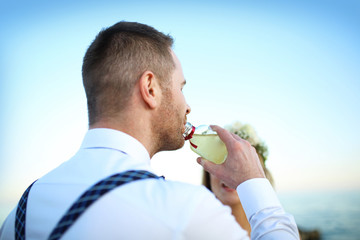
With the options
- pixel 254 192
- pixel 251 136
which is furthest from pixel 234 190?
pixel 254 192

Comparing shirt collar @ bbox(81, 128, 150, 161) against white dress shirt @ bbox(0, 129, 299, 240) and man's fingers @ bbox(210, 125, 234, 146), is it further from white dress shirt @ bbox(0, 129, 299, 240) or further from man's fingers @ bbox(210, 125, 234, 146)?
man's fingers @ bbox(210, 125, 234, 146)

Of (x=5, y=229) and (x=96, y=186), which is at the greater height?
(x=96, y=186)

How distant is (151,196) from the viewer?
1.17 metres

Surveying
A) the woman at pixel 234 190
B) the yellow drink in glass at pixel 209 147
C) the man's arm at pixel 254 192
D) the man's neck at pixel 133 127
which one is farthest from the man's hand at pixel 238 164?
the woman at pixel 234 190

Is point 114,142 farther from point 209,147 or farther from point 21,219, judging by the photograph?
point 209,147

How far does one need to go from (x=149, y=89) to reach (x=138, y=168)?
51 cm

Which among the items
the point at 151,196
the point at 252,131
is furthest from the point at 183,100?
the point at 252,131

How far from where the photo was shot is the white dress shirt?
1.14 meters

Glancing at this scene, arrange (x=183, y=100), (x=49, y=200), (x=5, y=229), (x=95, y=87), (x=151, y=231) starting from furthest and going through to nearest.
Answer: (x=183, y=100)
(x=95, y=87)
(x=5, y=229)
(x=49, y=200)
(x=151, y=231)

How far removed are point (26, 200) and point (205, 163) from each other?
4.17 ft

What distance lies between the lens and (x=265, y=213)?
165 centimetres

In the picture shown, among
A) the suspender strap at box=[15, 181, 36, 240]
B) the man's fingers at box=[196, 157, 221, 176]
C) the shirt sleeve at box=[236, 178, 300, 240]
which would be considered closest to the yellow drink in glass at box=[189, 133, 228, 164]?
the man's fingers at box=[196, 157, 221, 176]

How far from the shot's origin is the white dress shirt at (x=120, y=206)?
1137 millimetres

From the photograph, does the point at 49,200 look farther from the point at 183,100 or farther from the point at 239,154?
the point at 239,154
